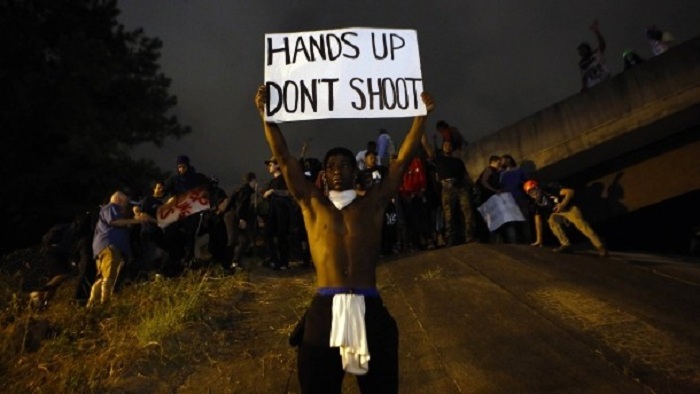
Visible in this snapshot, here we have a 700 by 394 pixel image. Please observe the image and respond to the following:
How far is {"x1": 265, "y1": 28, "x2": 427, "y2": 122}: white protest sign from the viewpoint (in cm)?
385

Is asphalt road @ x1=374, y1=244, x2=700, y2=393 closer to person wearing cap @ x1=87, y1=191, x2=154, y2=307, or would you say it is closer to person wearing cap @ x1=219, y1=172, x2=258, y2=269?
person wearing cap @ x1=219, y1=172, x2=258, y2=269

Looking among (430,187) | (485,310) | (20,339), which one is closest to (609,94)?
(430,187)

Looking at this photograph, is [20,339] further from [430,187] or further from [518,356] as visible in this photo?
[430,187]

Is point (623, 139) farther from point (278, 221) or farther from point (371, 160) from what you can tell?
point (278, 221)

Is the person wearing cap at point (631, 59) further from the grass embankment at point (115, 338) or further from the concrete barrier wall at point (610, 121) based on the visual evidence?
the grass embankment at point (115, 338)

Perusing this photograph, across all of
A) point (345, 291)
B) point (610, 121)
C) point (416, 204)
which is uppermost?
point (610, 121)

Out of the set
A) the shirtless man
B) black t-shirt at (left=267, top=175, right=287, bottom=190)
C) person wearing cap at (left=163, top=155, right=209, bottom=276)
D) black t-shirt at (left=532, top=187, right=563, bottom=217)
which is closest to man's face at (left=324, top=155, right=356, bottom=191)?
the shirtless man

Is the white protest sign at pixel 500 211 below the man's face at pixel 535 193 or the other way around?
below

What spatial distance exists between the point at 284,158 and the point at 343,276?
2.75ft

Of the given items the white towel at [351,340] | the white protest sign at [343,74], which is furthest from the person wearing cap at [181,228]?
the white towel at [351,340]

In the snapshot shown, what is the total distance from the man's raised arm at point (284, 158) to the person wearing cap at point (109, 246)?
401 centimetres

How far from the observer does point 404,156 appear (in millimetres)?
3299

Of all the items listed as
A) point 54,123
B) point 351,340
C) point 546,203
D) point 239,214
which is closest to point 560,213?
point 546,203

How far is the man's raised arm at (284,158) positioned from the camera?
3.12 m
